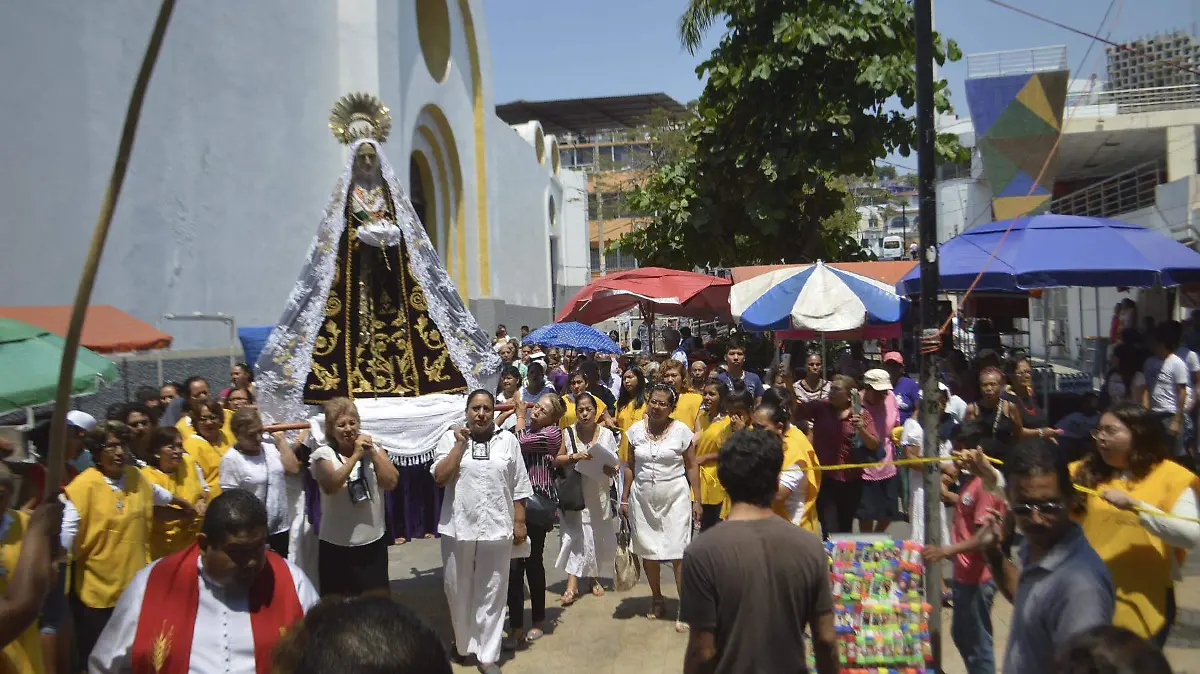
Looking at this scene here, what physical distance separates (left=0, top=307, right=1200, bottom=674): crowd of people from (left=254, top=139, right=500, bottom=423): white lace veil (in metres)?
0.30

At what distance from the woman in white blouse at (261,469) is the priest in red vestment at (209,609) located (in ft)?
8.99

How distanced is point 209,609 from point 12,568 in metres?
0.95

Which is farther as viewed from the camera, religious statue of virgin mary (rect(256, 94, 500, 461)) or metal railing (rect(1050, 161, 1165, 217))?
metal railing (rect(1050, 161, 1165, 217))

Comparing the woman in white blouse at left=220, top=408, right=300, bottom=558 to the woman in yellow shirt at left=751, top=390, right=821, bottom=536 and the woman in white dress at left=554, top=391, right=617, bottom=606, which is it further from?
the woman in yellow shirt at left=751, top=390, right=821, bottom=536

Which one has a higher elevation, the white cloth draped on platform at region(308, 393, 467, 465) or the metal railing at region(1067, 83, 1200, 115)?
the metal railing at region(1067, 83, 1200, 115)

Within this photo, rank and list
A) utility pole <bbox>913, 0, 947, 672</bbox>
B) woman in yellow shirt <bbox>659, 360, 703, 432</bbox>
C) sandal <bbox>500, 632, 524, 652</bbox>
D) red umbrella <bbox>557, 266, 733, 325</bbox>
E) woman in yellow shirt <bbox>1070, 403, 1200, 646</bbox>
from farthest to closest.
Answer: red umbrella <bbox>557, 266, 733, 325</bbox> → woman in yellow shirt <bbox>659, 360, 703, 432</bbox> → sandal <bbox>500, 632, 524, 652</bbox> → utility pole <bbox>913, 0, 947, 672</bbox> → woman in yellow shirt <bbox>1070, 403, 1200, 646</bbox>

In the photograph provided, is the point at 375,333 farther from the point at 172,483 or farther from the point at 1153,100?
the point at 1153,100

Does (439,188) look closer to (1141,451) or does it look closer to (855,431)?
(855,431)

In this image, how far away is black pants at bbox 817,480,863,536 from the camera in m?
7.46

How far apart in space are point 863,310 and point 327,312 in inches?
209

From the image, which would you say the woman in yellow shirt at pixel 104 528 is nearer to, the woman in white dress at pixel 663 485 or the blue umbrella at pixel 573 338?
the woman in white dress at pixel 663 485

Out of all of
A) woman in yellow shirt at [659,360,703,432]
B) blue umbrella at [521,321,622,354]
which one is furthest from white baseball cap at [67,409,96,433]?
blue umbrella at [521,321,622,354]

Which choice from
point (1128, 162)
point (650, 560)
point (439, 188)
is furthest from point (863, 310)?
point (1128, 162)

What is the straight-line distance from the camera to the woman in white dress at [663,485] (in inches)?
272
